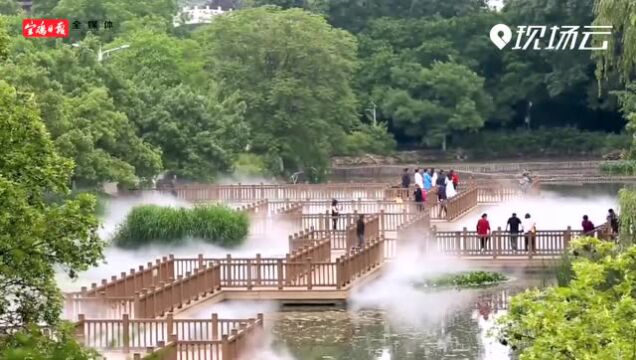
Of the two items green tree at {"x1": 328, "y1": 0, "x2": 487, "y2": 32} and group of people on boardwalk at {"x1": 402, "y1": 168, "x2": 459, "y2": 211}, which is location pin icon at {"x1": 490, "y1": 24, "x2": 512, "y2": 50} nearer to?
green tree at {"x1": 328, "y1": 0, "x2": 487, "y2": 32}

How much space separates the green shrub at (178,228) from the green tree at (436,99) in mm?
45272

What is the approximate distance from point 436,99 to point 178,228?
48030 mm

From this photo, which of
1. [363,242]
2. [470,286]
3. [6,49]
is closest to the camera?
[6,49]

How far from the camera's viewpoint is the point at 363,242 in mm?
40281

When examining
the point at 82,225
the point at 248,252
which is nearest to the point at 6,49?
the point at 82,225

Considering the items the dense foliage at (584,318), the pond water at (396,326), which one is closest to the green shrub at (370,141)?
the pond water at (396,326)

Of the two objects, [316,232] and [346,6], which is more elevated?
[346,6]

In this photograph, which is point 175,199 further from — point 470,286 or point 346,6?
point 346,6

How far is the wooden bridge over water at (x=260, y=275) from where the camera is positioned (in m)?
26.3

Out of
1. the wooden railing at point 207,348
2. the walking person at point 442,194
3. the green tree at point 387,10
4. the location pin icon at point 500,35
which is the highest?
the green tree at point 387,10

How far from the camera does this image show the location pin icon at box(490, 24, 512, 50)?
9112 centimetres

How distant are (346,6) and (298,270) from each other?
6084cm

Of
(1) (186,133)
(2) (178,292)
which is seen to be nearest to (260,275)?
(2) (178,292)

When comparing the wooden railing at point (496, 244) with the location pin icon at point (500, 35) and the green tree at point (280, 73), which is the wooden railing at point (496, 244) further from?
the location pin icon at point (500, 35)
